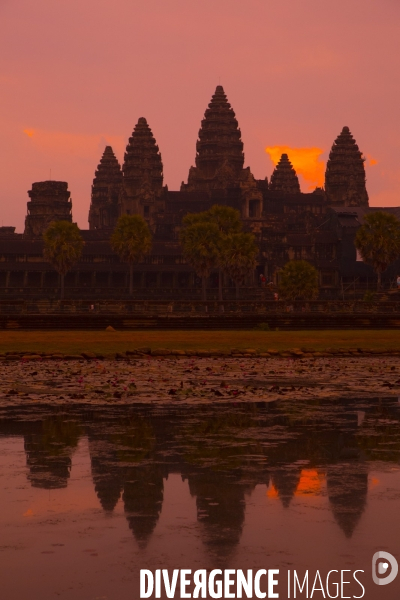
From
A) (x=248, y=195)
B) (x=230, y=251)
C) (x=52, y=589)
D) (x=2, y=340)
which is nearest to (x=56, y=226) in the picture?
(x=230, y=251)

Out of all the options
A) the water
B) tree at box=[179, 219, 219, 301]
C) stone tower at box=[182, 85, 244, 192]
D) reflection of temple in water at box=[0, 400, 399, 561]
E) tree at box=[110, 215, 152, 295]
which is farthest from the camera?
stone tower at box=[182, 85, 244, 192]

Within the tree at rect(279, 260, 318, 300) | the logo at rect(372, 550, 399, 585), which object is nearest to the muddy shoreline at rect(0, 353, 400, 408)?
the logo at rect(372, 550, 399, 585)

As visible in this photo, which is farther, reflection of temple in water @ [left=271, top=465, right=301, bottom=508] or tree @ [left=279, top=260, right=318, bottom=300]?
tree @ [left=279, top=260, right=318, bottom=300]

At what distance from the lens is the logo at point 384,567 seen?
318 inches

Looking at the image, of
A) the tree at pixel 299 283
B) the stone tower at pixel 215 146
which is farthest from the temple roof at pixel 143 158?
the tree at pixel 299 283

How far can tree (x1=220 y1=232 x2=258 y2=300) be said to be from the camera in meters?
110

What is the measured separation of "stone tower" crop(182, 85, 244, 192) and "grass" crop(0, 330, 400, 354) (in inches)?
4462

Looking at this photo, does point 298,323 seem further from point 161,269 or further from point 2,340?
point 161,269

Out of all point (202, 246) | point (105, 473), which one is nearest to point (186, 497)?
point (105, 473)

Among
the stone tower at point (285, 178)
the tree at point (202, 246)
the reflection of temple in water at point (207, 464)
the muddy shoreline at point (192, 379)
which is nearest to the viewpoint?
the reflection of temple in water at point (207, 464)

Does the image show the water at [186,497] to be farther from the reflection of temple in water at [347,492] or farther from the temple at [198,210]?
the temple at [198,210]

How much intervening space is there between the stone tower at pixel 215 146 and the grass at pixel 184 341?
113346 millimetres

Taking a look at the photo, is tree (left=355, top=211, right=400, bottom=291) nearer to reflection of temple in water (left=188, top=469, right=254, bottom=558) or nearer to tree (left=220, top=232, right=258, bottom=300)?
tree (left=220, top=232, right=258, bottom=300)

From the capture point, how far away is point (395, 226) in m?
117
